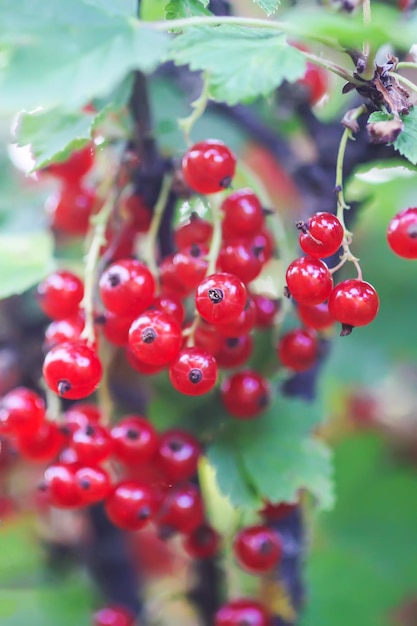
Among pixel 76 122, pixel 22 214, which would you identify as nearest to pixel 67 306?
pixel 76 122

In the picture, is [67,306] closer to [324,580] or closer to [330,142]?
[330,142]

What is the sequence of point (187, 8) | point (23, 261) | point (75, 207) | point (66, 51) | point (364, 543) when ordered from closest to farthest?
point (66, 51) → point (187, 8) → point (23, 261) → point (75, 207) → point (364, 543)

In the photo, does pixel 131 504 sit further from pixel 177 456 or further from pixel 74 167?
pixel 74 167

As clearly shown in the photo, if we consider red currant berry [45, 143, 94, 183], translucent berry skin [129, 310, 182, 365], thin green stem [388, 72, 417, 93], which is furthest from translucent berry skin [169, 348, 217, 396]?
red currant berry [45, 143, 94, 183]

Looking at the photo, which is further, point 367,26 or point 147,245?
point 147,245

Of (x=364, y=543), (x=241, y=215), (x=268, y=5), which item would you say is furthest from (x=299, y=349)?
(x=364, y=543)

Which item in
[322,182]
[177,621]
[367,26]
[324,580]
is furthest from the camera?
[324,580]

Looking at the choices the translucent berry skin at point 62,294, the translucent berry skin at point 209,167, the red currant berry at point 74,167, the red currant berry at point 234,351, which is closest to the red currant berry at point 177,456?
the red currant berry at point 234,351
